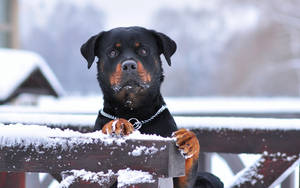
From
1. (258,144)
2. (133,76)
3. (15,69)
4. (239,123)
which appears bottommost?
(258,144)

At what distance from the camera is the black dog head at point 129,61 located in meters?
3.00

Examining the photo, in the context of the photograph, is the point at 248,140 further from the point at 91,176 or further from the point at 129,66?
the point at 91,176

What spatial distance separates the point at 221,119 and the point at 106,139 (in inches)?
67.7

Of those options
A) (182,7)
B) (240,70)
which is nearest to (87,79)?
(182,7)

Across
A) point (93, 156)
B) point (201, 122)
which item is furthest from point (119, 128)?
point (201, 122)

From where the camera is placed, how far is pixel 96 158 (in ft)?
6.85

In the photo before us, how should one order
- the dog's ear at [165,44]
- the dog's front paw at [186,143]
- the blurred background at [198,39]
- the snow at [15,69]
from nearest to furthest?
1. the dog's front paw at [186,143]
2. the dog's ear at [165,44]
3. the snow at [15,69]
4. the blurred background at [198,39]

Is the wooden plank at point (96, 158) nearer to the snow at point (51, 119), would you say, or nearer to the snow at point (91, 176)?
the snow at point (91, 176)

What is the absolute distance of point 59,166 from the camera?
211cm

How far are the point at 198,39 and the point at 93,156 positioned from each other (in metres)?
66.3

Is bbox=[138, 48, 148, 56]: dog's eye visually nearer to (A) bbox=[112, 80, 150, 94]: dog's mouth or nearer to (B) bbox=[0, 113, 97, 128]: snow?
(A) bbox=[112, 80, 150, 94]: dog's mouth

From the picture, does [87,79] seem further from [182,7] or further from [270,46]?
[270,46]

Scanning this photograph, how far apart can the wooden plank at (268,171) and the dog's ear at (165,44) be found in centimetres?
93

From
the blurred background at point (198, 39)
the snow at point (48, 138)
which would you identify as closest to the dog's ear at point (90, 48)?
the snow at point (48, 138)
